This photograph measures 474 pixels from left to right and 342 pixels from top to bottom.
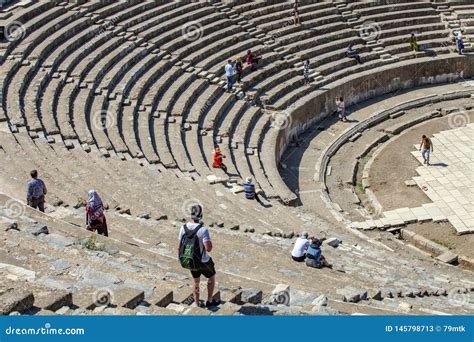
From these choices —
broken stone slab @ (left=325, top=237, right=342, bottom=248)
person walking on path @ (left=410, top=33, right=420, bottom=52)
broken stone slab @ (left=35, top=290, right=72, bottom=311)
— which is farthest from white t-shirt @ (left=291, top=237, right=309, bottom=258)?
person walking on path @ (left=410, top=33, right=420, bottom=52)

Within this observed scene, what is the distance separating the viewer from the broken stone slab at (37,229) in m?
13.4

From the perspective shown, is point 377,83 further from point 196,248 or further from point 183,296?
point 196,248

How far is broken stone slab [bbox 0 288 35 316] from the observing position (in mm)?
9289

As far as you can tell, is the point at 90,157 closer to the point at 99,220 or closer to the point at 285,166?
the point at 99,220

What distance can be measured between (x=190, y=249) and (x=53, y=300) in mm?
1901

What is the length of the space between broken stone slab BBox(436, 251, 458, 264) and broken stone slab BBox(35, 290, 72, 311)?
12.6 meters

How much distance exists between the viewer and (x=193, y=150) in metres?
23.4

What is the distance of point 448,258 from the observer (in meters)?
20.2

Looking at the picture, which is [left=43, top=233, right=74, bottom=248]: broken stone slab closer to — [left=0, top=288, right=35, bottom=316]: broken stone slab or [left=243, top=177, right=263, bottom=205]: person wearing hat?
[left=0, top=288, right=35, bottom=316]: broken stone slab

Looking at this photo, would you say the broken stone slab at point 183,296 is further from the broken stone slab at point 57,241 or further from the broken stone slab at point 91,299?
the broken stone slab at point 57,241

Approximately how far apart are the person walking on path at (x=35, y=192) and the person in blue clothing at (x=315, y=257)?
17.7 feet

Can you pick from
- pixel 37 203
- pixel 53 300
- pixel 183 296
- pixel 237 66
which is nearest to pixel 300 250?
pixel 37 203

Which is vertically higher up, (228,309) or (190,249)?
(190,249)

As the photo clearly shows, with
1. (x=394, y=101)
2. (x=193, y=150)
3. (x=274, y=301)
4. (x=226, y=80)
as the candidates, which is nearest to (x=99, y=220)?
(x=274, y=301)
